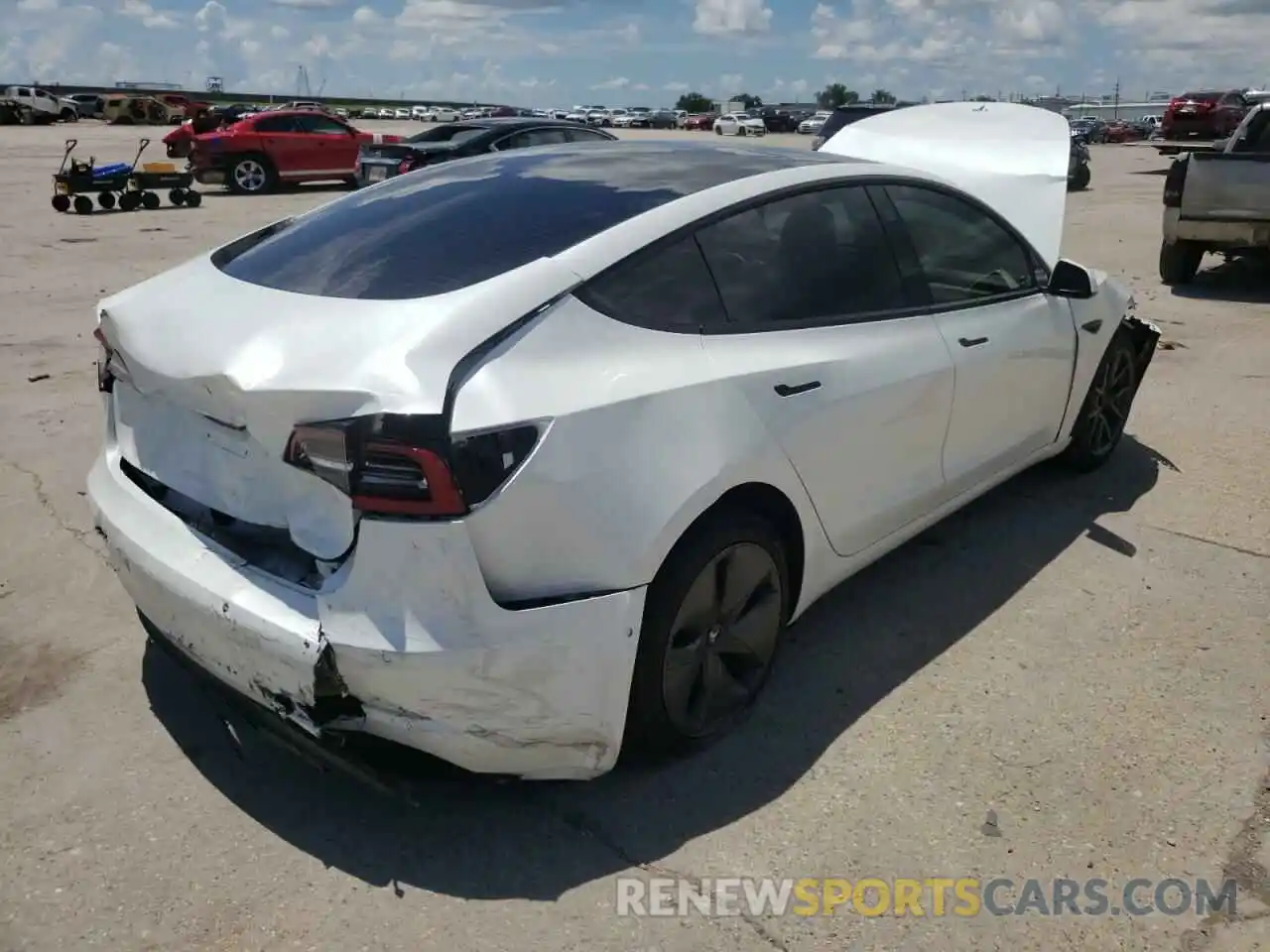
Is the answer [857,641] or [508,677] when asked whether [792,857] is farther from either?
[857,641]

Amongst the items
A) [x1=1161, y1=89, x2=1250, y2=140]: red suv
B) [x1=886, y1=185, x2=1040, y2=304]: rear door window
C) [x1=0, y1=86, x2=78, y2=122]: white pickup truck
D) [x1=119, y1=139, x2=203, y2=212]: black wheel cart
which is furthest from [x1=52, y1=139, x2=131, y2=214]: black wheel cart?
[x1=0, y1=86, x2=78, y2=122]: white pickup truck

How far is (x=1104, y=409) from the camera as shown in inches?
197

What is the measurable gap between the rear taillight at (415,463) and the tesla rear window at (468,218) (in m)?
0.47

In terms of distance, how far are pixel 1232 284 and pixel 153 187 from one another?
16.1 meters

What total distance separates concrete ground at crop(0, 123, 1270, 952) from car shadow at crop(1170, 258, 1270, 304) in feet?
21.0

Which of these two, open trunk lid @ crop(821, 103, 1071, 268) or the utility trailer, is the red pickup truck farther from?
open trunk lid @ crop(821, 103, 1071, 268)

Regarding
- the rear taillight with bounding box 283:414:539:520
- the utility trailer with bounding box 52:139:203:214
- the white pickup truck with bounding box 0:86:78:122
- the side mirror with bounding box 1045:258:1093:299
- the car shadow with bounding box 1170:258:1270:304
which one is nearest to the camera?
the rear taillight with bounding box 283:414:539:520

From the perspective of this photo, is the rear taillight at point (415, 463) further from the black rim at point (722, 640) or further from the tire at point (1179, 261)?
the tire at point (1179, 261)

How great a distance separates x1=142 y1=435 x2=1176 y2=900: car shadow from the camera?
257cm

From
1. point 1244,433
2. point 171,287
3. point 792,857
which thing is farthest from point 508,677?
point 1244,433

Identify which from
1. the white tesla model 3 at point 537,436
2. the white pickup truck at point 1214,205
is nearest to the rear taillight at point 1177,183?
the white pickup truck at point 1214,205

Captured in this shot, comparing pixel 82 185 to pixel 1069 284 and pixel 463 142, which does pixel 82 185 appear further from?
pixel 1069 284

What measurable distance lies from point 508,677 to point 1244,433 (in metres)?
5.06

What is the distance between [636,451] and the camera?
2.50m
